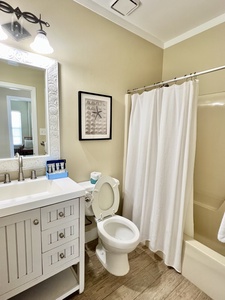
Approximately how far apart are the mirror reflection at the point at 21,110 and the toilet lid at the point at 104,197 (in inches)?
25.4

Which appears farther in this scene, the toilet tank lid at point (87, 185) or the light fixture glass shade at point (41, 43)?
the toilet tank lid at point (87, 185)

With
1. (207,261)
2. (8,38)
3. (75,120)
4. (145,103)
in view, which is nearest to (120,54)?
(145,103)

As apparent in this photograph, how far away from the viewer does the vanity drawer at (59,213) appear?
3.62ft

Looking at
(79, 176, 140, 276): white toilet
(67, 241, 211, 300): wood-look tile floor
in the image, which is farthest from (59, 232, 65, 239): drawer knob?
(67, 241, 211, 300): wood-look tile floor

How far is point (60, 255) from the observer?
1.21 metres

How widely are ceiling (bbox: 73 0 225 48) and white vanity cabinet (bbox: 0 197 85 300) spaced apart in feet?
6.30

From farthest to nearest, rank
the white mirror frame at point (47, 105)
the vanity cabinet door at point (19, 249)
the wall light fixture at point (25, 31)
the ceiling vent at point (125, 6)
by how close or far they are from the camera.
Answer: the ceiling vent at point (125, 6)
the white mirror frame at point (47, 105)
the wall light fixture at point (25, 31)
the vanity cabinet door at point (19, 249)

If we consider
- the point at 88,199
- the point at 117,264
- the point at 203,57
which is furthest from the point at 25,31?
the point at 117,264

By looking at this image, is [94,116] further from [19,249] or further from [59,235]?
[19,249]

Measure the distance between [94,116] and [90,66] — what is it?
1.70ft

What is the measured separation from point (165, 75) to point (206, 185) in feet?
5.27

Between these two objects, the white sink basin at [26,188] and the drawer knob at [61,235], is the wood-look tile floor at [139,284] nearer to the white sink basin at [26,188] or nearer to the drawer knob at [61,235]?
the drawer knob at [61,235]

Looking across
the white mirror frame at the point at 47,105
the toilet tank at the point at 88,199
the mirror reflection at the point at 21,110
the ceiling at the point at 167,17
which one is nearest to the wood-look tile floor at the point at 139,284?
the toilet tank at the point at 88,199

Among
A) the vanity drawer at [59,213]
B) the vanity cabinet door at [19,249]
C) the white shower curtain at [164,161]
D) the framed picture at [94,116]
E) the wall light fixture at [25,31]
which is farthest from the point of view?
the framed picture at [94,116]
